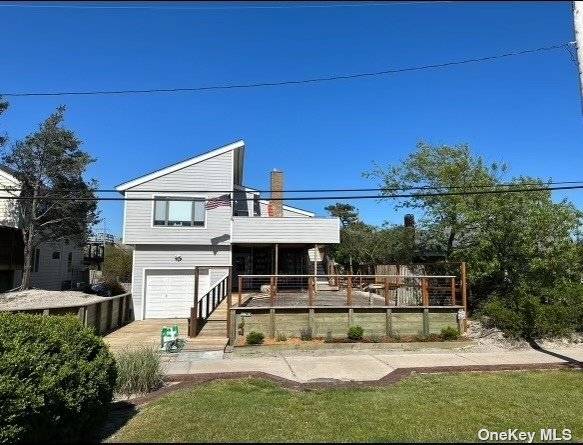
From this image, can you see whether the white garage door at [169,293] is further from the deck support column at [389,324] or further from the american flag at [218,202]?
the deck support column at [389,324]

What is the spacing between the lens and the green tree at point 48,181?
75.0ft

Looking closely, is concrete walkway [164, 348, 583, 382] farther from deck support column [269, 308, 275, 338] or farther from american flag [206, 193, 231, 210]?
american flag [206, 193, 231, 210]

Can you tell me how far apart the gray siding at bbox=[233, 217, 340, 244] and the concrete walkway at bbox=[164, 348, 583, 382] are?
10.4m

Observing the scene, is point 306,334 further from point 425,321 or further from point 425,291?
point 425,291

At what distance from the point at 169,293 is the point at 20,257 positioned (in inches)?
369

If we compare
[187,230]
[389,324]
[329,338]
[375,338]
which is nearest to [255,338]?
[329,338]

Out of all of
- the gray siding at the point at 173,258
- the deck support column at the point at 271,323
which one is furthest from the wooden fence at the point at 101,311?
the deck support column at the point at 271,323

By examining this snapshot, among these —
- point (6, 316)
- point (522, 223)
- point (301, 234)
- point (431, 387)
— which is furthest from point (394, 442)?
point (301, 234)

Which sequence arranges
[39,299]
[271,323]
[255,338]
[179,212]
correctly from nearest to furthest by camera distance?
1. [255,338]
2. [271,323]
3. [39,299]
4. [179,212]

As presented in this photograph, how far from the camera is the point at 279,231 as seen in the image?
884 inches

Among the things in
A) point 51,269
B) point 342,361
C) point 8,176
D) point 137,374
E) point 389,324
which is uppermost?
point 8,176

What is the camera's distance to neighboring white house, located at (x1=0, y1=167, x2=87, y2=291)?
2355cm

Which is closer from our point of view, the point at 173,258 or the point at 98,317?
the point at 98,317

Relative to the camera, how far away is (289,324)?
13586mm
